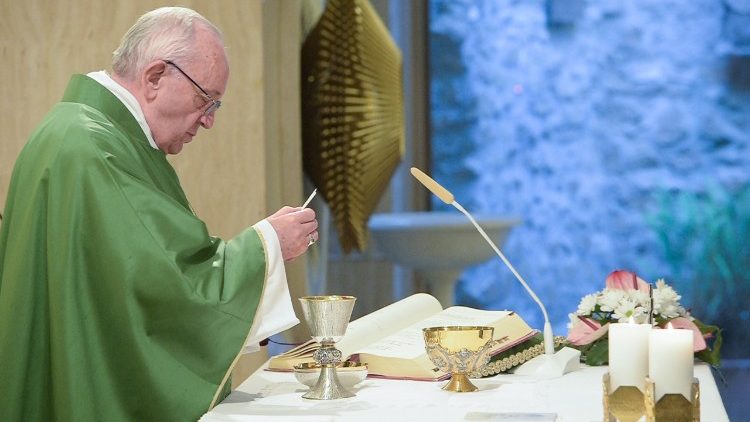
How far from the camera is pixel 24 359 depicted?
2.19 m

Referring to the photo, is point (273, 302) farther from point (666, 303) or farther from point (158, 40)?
point (666, 303)

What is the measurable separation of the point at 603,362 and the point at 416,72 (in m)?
3.95

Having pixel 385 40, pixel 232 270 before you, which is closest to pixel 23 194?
pixel 232 270

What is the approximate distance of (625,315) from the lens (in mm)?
2402

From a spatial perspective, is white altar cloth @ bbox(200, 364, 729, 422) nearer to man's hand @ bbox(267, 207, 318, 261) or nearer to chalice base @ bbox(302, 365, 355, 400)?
chalice base @ bbox(302, 365, 355, 400)

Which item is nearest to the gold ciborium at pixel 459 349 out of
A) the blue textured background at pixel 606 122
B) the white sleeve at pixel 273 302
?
the white sleeve at pixel 273 302

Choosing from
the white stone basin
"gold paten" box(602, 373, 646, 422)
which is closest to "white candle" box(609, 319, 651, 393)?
"gold paten" box(602, 373, 646, 422)

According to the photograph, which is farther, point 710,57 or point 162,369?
point 710,57

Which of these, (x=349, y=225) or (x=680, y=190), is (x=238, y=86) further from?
(x=680, y=190)

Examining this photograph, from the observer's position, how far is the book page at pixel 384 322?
2371 millimetres

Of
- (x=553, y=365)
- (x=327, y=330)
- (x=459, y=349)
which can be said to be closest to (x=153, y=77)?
(x=327, y=330)

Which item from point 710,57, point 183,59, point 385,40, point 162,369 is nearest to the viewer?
point 162,369

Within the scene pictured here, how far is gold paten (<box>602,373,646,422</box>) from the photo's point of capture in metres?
1.68

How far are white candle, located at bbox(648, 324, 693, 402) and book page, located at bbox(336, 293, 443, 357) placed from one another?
84 cm
